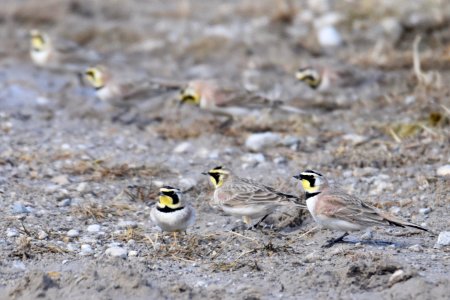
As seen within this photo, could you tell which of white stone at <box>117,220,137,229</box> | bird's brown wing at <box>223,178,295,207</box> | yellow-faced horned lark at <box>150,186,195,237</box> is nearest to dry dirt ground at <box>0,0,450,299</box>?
white stone at <box>117,220,137,229</box>

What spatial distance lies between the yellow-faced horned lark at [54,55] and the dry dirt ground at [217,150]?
187 mm

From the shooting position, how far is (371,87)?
1111cm

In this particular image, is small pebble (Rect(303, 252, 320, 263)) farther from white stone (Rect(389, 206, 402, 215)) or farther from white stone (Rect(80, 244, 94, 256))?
white stone (Rect(80, 244, 94, 256))

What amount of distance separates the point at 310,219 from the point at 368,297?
1.89m

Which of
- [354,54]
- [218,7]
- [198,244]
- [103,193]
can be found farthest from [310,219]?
[218,7]

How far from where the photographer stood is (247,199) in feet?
22.9

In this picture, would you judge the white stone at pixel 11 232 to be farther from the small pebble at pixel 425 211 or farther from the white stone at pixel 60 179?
the small pebble at pixel 425 211

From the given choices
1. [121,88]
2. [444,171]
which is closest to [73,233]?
[444,171]

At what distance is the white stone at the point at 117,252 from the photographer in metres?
6.18

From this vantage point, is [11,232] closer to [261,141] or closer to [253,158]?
[253,158]

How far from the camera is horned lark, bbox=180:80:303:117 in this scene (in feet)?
33.2

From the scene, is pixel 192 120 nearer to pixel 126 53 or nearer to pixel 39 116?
pixel 39 116

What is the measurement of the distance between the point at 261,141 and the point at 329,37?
164 inches

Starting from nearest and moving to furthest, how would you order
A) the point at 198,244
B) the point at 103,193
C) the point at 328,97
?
1. the point at 198,244
2. the point at 103,193
3. the point at 328,97
